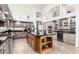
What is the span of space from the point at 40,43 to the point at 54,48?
1.14 ft

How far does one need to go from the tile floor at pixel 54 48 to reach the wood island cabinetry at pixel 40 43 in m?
0.09

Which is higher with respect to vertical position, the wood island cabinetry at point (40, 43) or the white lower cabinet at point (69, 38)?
the white lower cabinet at point (69, 38)

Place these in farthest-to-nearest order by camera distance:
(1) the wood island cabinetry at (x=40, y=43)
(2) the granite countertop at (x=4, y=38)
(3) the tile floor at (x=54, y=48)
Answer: (1) the wood island cabinetry at (x=40, y=43) → (3) the tile floor at (x=54, y=48) → (2) the granite countertop at (x=4, y=38)

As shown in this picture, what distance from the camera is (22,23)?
1.75 m

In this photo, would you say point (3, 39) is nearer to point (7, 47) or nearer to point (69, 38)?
point (7, 47)

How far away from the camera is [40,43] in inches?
79.5

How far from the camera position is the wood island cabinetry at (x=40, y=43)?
6.23 ft

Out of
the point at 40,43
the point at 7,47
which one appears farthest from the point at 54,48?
the point at 7,47

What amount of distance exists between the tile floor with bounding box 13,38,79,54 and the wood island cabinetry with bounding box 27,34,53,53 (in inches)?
3.5

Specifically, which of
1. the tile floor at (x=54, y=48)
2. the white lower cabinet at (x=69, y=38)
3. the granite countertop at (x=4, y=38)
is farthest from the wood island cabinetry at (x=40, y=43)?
the granite countertop at (x=4, y=38)

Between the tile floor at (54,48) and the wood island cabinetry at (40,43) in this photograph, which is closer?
the tile floor at (54,48)

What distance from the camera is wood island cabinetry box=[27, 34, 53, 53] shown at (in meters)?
1.90

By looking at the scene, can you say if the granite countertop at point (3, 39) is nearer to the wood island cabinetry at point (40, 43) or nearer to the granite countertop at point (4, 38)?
the granite countertop at point (4, 38)
